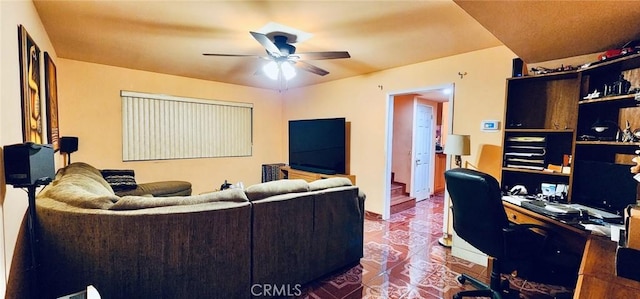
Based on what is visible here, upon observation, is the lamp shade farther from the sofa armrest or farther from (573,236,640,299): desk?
the sofa armrest

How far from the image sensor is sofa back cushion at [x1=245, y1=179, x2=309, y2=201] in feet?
6.79

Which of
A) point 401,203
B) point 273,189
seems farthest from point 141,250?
point 401,203

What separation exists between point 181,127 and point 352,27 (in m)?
3.58

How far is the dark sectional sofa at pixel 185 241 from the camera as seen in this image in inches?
63.0

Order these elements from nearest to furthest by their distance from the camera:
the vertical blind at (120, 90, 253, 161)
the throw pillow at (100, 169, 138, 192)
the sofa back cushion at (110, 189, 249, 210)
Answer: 1. the sofa back cushion at (110, 189, 249, 210)
2. the throw pillow at (100, 169, 138, 192)
3. the vertical blind at (120, 90, 253, 161)

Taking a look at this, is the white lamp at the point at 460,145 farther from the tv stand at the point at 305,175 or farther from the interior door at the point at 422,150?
the interior door at the point at 422,150

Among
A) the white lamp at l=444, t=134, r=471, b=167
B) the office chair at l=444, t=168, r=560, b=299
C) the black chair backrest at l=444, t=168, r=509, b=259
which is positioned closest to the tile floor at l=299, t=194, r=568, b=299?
the office chair at l=444, t=168, r=560, b=299

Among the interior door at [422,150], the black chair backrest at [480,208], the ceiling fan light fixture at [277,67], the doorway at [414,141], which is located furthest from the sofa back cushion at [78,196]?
the interior door at [422,150]

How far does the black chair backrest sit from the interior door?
130 inches

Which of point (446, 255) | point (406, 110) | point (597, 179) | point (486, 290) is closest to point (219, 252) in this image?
point (486, 290)

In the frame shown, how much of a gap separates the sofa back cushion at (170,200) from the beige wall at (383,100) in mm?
2774

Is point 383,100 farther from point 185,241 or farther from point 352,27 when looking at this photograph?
point 185,241

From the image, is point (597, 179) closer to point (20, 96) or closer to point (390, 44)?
point (390, 44)

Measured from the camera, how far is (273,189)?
7.13 ft
